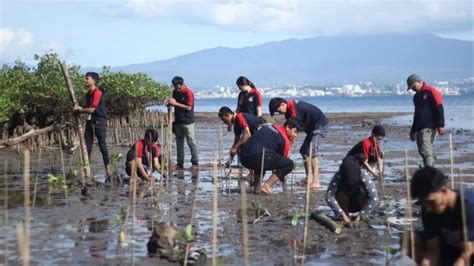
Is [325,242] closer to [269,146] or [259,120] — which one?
[269,146]

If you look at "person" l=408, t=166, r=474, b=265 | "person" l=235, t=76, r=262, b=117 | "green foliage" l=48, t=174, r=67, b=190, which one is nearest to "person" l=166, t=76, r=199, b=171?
"person" l=235, t=76, r=262, b=117

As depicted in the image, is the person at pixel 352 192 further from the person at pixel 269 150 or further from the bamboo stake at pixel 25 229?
the bamboo stake at pixel 25 229

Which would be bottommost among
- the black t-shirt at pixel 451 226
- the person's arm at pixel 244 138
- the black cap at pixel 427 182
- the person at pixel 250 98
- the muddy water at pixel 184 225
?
the muddy water at pixel 184 225

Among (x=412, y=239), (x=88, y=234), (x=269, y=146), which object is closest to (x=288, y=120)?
(x=269, y=146)

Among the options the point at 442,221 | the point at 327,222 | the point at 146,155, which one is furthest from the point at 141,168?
the point at 442,221

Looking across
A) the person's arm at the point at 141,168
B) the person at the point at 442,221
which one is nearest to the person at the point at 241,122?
the person's arm at the point at 141,168

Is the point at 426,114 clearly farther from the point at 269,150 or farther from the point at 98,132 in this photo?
the point at 98,132

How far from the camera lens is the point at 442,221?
5.43 meters

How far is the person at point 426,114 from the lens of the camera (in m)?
11.3

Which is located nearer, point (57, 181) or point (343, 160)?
point (343, 160)

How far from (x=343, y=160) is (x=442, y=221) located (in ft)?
11.7

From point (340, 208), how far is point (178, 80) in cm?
615

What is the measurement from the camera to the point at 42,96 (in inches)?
798

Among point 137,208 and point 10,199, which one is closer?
point 137,208
